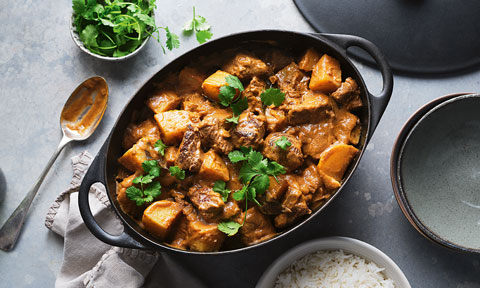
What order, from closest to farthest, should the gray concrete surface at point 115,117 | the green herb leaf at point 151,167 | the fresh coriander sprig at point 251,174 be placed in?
1. the fresh coriander sprig at point 251,174
2. the green herb leaf at point 151,167
3. the gray concrete surface at point 115,117

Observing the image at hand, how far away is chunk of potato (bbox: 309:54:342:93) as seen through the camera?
2.65 meters

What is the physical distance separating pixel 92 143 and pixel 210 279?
1182mm

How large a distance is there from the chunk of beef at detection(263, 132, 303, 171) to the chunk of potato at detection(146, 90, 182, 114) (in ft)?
1.92

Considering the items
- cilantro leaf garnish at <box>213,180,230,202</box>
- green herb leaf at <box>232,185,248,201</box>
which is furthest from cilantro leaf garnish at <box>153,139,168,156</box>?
green herb leaf at <box>232,185,248,201</box>

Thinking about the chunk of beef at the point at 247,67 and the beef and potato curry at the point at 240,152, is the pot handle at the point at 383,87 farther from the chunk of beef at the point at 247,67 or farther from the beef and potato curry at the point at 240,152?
the chunk of beef at the point at 247,67

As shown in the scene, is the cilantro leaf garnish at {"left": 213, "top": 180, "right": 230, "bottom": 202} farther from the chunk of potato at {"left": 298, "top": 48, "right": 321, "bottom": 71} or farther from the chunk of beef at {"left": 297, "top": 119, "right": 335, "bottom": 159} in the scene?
the chunk of potato at {"left": 298, "top": 48, "right": 321, "bottom": 71}

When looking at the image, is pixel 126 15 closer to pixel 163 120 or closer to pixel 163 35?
pixel 163 35

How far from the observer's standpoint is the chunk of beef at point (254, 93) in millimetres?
2672

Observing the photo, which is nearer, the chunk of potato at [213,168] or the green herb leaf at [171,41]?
the chunk of potato at [213,168]

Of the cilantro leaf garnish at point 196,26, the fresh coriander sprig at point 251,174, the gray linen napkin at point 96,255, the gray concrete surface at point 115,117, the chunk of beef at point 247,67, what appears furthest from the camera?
the cilantro leaf garnish at point 196,26

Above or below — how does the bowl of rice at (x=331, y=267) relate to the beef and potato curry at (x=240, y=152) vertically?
below

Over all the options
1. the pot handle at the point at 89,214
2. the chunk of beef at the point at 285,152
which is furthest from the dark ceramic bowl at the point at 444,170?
the pot handle at the point at 89,214

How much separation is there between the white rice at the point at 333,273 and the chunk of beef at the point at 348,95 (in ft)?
2.89

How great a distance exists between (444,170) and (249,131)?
4.01 feet
